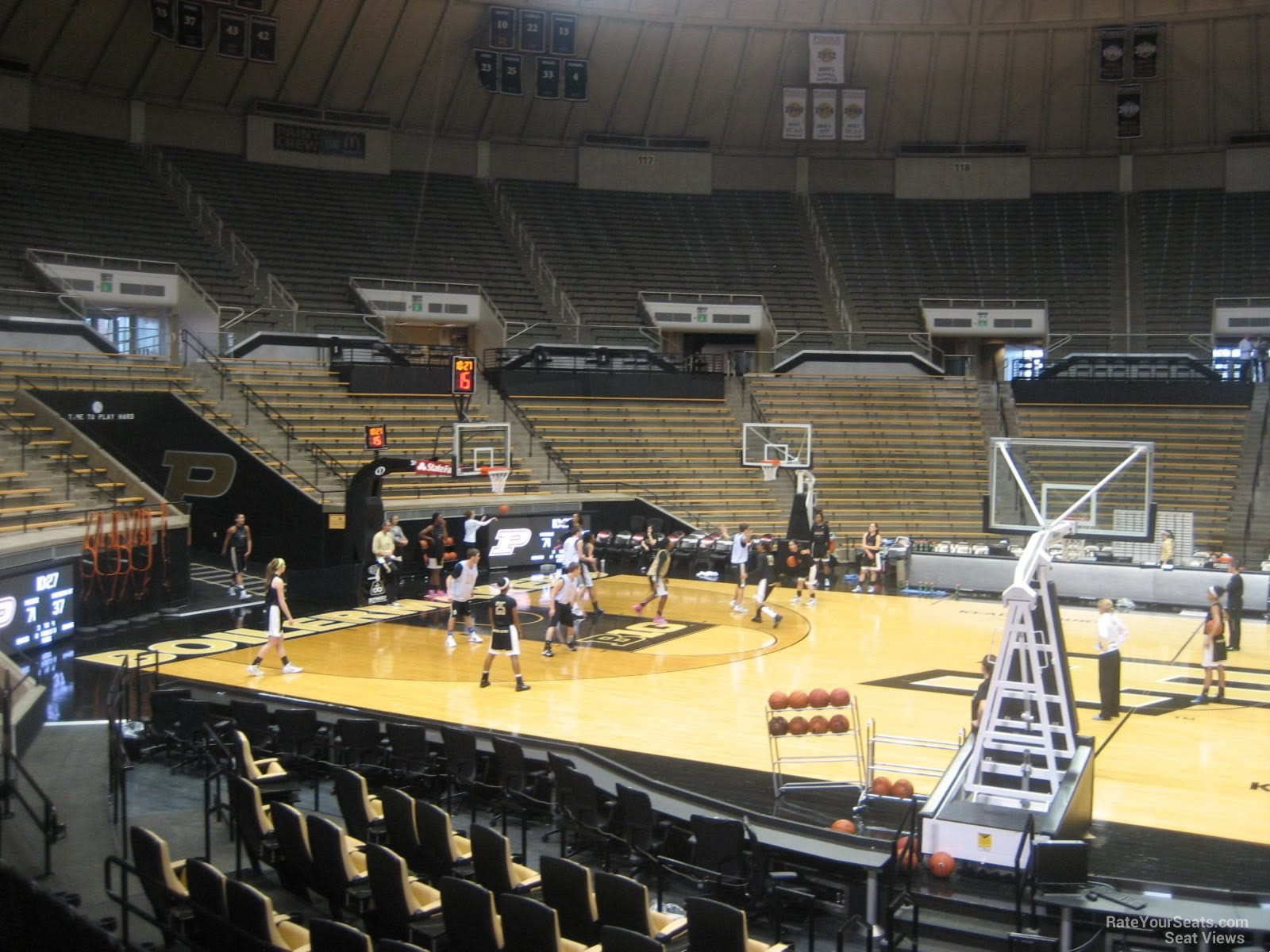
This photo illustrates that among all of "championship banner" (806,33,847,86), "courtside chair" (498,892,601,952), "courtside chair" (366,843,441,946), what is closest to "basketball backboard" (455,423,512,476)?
"championship banner" (806,33,847,86)

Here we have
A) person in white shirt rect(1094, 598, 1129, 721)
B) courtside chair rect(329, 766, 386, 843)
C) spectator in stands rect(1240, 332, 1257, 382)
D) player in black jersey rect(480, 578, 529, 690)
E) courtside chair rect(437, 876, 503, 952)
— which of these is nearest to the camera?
courtside chair rect(437, 876, 503, 952)

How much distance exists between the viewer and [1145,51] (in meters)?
36.2

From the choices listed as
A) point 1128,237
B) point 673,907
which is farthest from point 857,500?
point 673,907

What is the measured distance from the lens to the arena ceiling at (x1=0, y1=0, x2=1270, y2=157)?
117ft

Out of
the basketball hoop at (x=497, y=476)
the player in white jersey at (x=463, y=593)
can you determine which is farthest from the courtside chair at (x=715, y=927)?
the basketball hoop at (x=497, y=476)

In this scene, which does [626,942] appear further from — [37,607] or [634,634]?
[37,607]

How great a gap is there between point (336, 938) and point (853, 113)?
3593 centimetres

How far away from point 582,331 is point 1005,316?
42.9 ft

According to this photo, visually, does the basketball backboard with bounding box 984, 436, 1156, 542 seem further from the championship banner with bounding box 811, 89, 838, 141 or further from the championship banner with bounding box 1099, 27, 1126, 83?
the championship banner with bounding box 811, 89, 838, 141

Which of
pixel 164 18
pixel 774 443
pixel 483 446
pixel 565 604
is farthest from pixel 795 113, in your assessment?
pixel 565 604

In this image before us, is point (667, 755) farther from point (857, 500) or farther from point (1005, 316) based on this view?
point (1005, 316)

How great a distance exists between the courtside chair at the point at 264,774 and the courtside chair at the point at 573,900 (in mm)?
4014

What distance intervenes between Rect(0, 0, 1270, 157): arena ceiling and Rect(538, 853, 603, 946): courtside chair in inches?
1255

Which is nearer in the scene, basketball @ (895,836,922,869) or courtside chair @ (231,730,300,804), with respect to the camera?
basketball @ (895,836,922,869)
